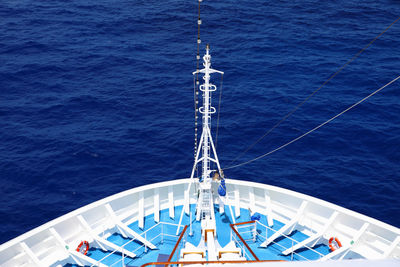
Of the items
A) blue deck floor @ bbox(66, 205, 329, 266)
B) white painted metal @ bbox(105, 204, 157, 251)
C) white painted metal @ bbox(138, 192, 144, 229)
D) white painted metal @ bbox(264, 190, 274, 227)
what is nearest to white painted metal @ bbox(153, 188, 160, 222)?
blue deck floor @ bbox(66, 205, 329, 266)

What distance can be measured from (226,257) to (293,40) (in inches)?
2011

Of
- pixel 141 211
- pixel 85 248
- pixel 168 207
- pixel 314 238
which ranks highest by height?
pixel 168 207

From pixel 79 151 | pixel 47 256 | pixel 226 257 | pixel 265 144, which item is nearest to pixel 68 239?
pixel 47 256

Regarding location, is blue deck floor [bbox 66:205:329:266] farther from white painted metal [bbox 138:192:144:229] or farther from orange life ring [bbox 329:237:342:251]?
orange life ring [bbox 329:237:342:251]

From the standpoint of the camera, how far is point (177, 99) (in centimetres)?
5666

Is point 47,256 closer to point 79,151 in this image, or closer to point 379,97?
point 79,151

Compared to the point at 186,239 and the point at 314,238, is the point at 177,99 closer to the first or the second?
the point at 186,239

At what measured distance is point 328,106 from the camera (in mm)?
54469

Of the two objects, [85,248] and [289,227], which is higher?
[289,227]

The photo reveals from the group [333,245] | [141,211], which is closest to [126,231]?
[141,211]

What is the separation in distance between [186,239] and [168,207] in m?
A: 3.86

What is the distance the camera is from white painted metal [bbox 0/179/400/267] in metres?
27.9

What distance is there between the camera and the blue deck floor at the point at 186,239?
29312mm

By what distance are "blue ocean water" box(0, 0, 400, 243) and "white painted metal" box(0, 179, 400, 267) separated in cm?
1114
